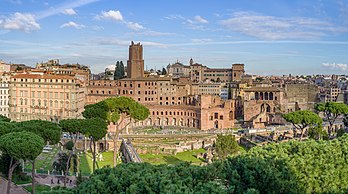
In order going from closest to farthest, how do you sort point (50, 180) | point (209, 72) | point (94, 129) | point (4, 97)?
point (50, 180) < point (94, 129) < point (4, 97) < point (209, 72)

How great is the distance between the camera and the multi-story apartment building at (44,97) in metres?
71.6

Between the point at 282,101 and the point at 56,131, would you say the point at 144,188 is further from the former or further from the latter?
the point at 282,101

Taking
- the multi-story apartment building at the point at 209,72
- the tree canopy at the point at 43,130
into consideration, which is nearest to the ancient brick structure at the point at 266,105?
the multi-story apartment building at the point at 209,72

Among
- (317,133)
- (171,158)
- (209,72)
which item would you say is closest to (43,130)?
(171,158)

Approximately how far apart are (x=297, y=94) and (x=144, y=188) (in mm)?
90803

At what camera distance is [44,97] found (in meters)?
72.7

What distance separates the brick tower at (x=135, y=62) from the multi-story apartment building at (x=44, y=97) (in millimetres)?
23154

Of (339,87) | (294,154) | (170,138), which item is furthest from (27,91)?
(339,87)

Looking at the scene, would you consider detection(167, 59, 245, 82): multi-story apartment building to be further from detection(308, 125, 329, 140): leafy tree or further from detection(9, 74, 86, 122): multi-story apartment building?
detection(308, 125, 329, 140): leafy tree

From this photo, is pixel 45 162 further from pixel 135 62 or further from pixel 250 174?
pixel 135 62

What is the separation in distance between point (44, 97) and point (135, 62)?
30.1 meters

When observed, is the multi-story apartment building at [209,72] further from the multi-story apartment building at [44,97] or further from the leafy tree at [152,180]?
the leafy tree at [152,180]

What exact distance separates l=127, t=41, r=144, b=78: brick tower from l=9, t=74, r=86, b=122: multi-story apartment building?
23154 millimetres

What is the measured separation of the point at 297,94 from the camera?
99188 millimetres
